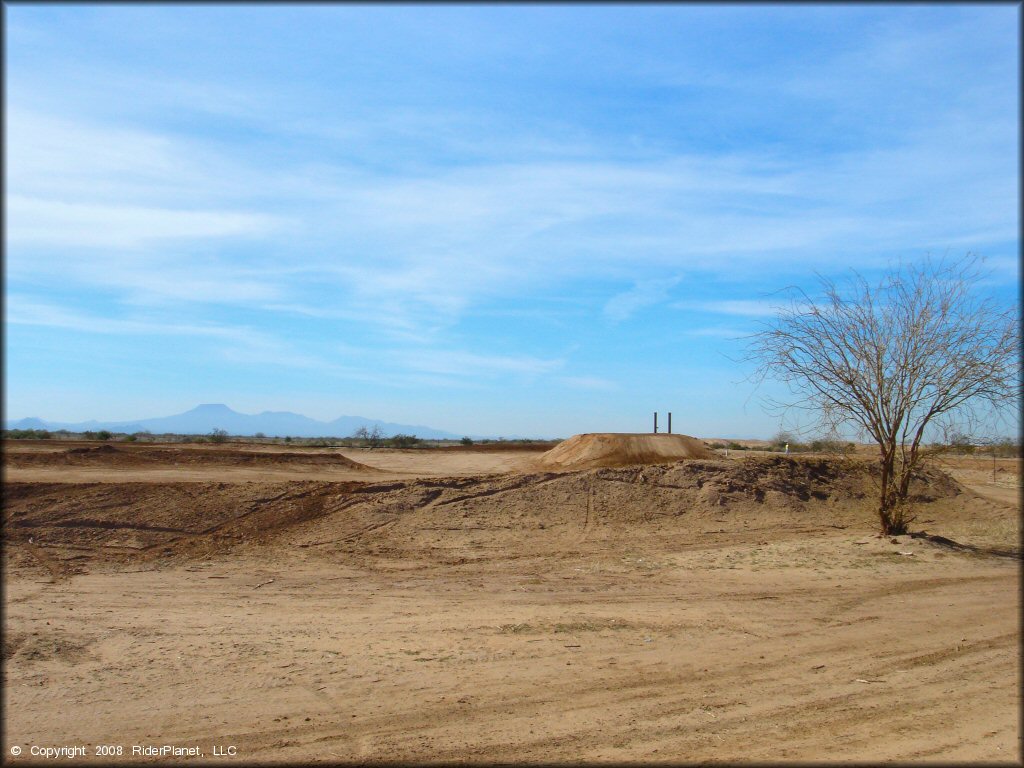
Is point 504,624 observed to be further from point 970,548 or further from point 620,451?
point 620,451

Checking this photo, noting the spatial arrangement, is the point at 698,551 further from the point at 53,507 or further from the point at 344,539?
the point at 53,507

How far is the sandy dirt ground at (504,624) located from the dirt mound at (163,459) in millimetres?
8392

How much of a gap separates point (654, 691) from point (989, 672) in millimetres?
3887

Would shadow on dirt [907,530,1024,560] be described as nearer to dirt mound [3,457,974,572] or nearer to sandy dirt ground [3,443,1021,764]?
sandy dirt ground [3,443,1021,764]

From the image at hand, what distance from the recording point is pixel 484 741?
6.57 meters

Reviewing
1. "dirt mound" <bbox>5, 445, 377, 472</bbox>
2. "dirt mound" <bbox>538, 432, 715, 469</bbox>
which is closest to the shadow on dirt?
"dirt mound" <bbox>538, 432, 715, 469</bbox>

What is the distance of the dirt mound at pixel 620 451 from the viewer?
87.5ft

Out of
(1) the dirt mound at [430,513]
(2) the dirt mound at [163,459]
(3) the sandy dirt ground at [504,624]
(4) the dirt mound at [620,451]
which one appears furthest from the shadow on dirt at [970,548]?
(2) the dirt mound at [163,459]

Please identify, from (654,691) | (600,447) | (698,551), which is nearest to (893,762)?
(654,691)

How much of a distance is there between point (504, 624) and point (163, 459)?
68.7 ft

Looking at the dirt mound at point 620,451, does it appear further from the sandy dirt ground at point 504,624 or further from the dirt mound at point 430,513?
the sandy dirt ground at point 504,624

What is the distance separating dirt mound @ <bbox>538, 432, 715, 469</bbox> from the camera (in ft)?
87.5

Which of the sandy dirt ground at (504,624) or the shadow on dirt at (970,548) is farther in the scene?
the shadow on dirt at (970,548)

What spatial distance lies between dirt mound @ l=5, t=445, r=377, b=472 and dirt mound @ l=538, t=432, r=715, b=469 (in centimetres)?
793
